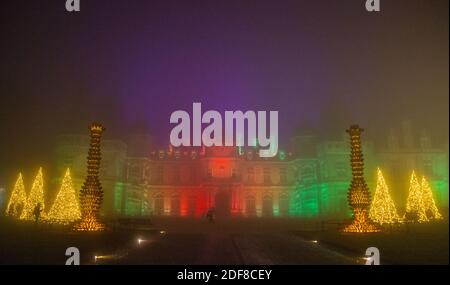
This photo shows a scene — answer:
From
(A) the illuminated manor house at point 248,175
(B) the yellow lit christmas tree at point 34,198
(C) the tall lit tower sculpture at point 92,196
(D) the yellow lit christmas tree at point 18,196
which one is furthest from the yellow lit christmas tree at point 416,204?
(D) the yellow lit christmas tree at point 18,196

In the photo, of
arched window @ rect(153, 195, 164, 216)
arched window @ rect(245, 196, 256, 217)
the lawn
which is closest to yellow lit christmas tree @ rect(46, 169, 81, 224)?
the lawn

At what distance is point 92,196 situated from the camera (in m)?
15.2

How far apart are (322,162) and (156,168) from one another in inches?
710

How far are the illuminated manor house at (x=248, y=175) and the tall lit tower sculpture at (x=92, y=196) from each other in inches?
811

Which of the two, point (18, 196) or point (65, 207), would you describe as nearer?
point (65, 207)

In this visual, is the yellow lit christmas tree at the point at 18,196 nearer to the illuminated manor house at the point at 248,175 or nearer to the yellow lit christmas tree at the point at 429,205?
the illuminated manor house at the point at 248,175

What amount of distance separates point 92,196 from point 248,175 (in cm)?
2783

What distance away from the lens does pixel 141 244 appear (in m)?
13.8

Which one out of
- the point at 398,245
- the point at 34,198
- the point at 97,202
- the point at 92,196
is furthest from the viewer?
the point at 34,198

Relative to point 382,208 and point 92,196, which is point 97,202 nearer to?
point 92,196

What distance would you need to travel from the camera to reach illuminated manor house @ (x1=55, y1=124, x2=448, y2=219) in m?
36.7

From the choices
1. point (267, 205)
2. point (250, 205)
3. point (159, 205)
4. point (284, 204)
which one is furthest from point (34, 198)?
point (284, 204)

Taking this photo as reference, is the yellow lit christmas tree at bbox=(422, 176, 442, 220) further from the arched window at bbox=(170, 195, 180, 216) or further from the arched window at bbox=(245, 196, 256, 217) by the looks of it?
the arched window at bbox=(170, 195, 180, 216)

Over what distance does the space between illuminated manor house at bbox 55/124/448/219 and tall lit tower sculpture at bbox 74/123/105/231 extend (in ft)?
67.6
